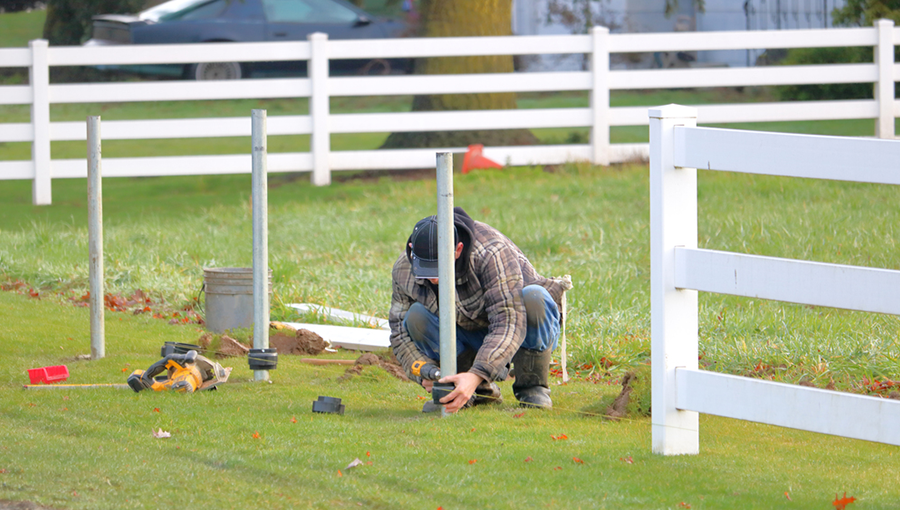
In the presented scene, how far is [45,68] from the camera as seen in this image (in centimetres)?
1160

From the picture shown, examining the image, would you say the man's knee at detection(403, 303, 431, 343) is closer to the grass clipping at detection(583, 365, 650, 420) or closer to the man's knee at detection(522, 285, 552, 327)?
the man's knee at detection(522, 285, 552, 327)

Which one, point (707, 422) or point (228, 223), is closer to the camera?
point (707, 422)

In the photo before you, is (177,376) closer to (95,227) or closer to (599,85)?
(95,227)

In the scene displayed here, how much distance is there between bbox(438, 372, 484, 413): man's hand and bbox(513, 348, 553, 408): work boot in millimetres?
486

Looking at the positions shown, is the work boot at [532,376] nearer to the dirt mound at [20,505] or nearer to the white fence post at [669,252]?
the white fence post at [669,252]

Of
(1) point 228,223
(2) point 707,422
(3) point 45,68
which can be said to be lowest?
(2) point 707,422

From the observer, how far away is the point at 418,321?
13.9 feet

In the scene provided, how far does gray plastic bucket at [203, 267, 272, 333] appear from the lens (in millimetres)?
6145

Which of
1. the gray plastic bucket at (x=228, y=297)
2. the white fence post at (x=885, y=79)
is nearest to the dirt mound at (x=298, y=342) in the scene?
the gray plastic bucket at (x=228, y=297)

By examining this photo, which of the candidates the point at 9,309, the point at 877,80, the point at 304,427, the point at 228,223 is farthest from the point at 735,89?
the point at 304,427

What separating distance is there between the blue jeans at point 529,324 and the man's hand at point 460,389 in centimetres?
30

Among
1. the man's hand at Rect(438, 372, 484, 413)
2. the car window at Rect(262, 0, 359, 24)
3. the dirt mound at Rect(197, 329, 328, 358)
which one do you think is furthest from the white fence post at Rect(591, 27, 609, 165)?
the man's hand at Rect(438, 372, 484, 413)

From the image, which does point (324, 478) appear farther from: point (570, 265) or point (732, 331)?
point (570, 265)

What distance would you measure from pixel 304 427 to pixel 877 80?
12.0 metres
